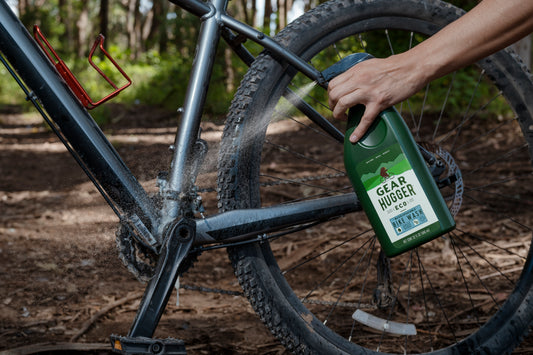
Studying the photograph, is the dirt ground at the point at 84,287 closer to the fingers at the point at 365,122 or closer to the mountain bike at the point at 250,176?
the mountain bike at the point at 250,176

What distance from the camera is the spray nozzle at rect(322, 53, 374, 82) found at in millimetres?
1359

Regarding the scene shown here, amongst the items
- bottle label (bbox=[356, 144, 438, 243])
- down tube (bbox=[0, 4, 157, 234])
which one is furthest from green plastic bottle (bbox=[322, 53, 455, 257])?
down tube (bbox=[0, 4, 157, 234])

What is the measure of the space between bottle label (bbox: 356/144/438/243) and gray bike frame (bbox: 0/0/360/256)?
267mm

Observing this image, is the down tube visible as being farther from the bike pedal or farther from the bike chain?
the bike pedal

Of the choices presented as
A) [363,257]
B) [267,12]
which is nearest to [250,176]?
[363,257]

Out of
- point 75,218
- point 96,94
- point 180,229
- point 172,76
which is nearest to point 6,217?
point 75,218

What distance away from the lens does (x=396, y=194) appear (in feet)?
4.32

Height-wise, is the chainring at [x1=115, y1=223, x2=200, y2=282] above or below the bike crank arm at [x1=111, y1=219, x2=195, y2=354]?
above

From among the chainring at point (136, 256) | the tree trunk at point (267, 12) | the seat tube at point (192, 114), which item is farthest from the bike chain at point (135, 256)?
the tree trunk at point (267, 12)

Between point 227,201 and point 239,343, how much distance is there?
0.65 m

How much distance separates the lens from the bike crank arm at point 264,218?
4.66 ft

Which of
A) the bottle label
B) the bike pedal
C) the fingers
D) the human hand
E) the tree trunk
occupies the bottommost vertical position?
the bike pedal

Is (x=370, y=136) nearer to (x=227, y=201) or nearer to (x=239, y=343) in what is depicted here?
(x=227, y=201)

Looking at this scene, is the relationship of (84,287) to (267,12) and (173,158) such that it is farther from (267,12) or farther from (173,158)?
(267,12)
